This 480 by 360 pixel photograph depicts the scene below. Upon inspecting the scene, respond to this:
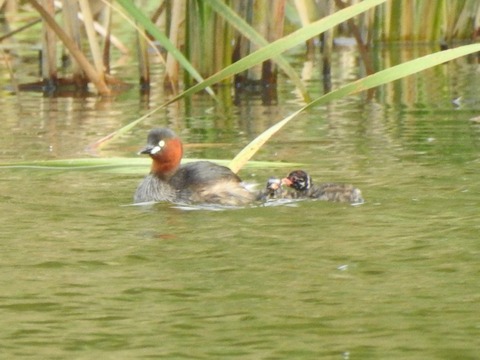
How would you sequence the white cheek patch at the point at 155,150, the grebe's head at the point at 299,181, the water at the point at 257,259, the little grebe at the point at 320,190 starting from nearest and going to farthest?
the water at the point at 257,259, the little grebe at the point at 320,190, the grebe's head at the point at 299,181, the white cheek patch at the point at 155,150

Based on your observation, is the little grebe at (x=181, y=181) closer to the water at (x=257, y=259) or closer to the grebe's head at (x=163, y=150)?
the grebe's head at (x=163, y=150)

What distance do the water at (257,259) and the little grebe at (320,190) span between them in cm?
8

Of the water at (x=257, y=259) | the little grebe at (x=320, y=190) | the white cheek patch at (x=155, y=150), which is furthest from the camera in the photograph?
the white cheek patch at (x=155, y=150)

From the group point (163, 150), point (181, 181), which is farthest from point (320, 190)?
point (163, 150)

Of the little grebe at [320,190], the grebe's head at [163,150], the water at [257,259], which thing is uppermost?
the grebe's head at [163,150]

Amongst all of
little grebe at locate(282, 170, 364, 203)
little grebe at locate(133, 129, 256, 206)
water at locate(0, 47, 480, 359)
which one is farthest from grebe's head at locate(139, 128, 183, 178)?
little grebe at locate(282, 170, 364, 203)

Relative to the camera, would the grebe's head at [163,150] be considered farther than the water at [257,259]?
Yes

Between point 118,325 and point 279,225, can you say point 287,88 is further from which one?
point 118,325

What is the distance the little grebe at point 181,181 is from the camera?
6.89 m

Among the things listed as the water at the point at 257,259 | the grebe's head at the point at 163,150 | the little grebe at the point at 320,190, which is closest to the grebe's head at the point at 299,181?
the little grebe at the point at 320,190

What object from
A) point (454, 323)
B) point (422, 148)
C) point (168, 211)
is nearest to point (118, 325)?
point (454, 323)

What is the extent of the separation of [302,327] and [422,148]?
3964 mm

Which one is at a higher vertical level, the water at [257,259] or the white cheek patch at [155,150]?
the white cheek patch at [155,150]

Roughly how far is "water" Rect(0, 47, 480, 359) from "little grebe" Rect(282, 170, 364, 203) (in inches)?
3.0
